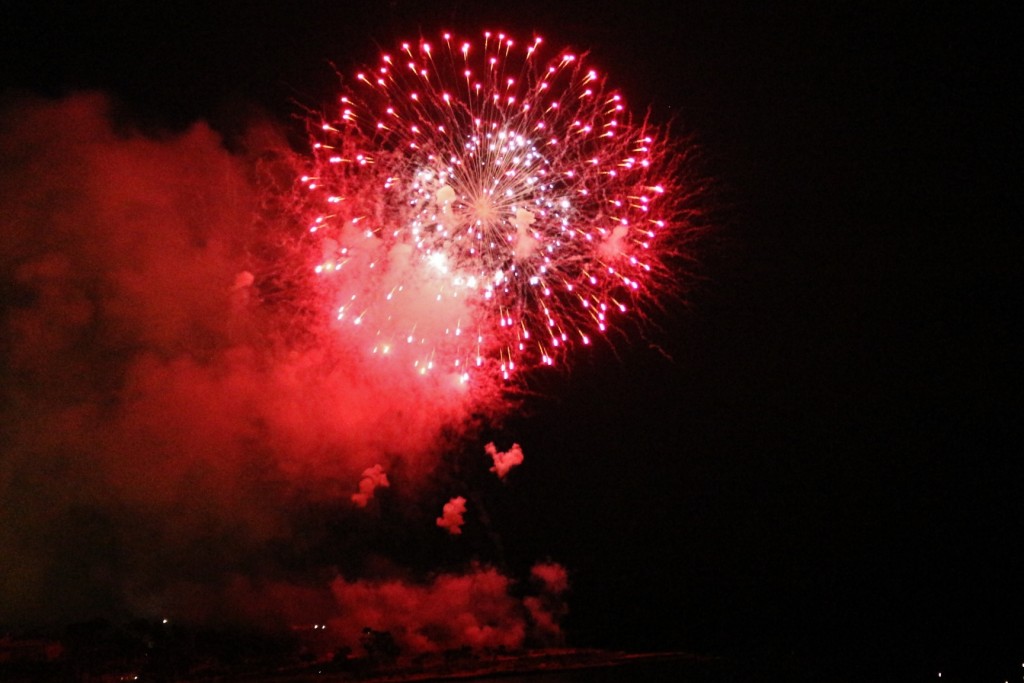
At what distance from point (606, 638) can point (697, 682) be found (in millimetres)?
10013

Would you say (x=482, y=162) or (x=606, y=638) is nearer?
(x=482, y=162)

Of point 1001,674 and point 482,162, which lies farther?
point 1001,674

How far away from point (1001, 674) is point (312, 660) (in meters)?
30.2

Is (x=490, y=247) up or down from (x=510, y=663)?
up

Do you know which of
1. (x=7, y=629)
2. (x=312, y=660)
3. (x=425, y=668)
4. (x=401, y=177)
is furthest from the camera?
(x=425, y=668)

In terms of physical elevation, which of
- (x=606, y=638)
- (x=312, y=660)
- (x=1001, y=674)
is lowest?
(x=1001, y=674)

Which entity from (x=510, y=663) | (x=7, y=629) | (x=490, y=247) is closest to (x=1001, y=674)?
(x=510, y=663)

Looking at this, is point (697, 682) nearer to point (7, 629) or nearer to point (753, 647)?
point (753, 647)

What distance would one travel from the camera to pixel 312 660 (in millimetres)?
33031

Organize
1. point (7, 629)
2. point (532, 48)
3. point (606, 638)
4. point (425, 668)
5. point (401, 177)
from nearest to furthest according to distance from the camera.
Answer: point (532, 48) → point (401, 177) → point (7, 629) → point (425, 668) → point (606, 638)

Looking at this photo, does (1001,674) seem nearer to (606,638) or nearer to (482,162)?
(606,638)

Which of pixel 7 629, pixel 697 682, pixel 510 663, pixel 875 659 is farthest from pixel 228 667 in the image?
pixel 875 659

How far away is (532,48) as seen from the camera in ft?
39.3

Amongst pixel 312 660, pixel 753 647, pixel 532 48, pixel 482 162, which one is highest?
pixel 532 48
